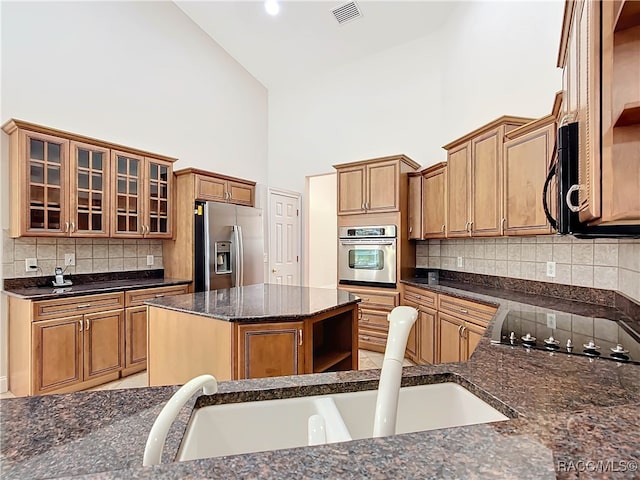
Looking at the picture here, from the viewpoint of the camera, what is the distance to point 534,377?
976 mm

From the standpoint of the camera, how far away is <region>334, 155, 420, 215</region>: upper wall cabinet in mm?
3910

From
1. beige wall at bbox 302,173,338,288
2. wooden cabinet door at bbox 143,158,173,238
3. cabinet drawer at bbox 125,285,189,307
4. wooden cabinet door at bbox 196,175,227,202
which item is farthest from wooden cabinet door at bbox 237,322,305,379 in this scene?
beige wall at bbox 302,173,338,288

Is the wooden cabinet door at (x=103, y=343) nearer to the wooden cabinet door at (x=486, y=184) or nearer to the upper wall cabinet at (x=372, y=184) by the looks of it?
the upper wall cabinet at (x=372, y=184)

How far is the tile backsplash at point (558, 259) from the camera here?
203 centimetres

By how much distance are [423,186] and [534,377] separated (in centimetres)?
328

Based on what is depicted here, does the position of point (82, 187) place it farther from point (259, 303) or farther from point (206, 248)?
point (259, 303)

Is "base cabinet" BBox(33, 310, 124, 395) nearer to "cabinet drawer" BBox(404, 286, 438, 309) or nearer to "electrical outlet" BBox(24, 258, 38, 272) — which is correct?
"electrical outlet" BBox(24, 258, 38, 272)

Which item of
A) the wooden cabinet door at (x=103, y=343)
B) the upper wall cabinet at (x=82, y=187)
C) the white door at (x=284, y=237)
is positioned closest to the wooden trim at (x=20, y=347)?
the wooden cabinet door at (x=103, y=343)

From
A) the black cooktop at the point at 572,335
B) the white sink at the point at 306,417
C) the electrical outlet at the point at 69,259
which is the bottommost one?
the white sink at the point at 306,417

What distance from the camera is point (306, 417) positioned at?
34.5 inches

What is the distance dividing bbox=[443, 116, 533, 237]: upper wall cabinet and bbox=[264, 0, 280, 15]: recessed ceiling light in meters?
2.65

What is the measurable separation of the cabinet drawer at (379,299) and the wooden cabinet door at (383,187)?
961 mm

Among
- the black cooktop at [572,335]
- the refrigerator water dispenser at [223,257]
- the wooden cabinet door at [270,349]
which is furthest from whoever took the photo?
the refrigerator water dispenser at [223,257]

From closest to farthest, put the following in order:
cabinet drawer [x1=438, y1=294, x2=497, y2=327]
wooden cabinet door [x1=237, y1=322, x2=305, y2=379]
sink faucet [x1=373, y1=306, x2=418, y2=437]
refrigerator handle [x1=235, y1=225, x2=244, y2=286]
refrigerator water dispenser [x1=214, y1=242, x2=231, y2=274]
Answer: sink faucet [x1=373, y1=306, x2=418, y2=437], wooden cabinet door [x1=237, y1=322, x2=305, y2=379], cabinet drawer [x1=438, y1=294, x2=497, y2=327], refrigerator water dispenser [x1=214, y1=242, x2=231, y2=274], refrigerator handle [x1=235, y1=225, x2=244, y2=286]
